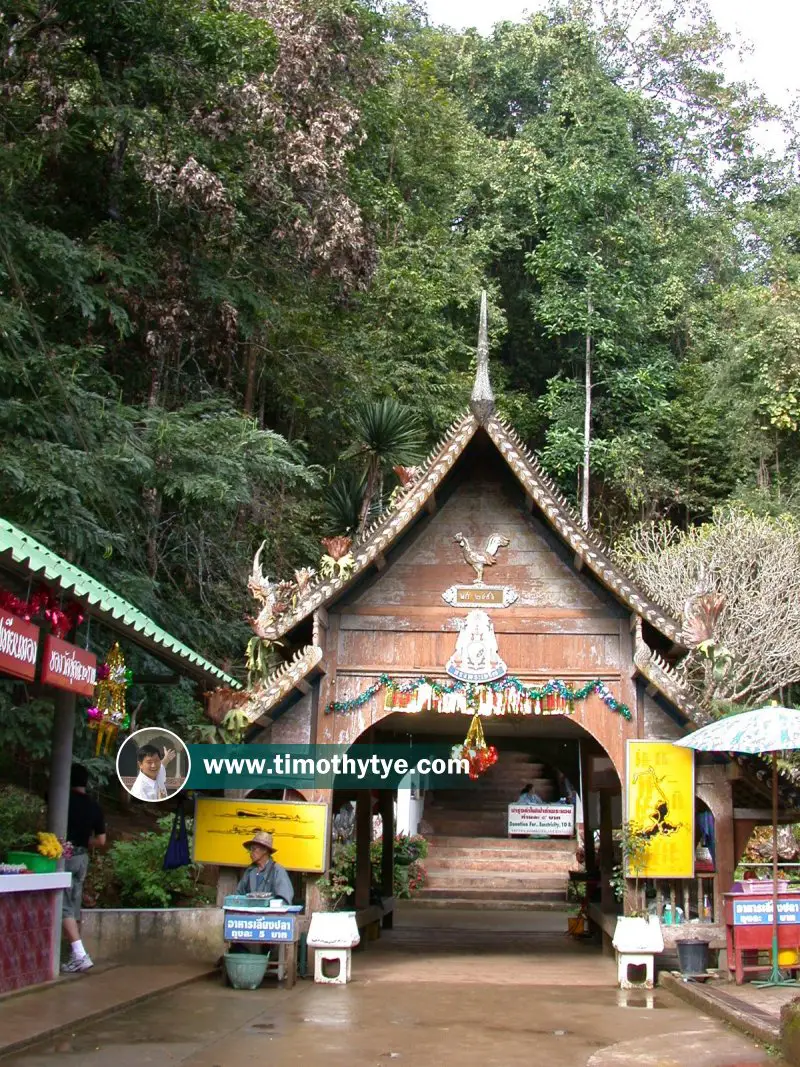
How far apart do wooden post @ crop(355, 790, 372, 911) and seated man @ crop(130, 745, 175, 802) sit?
4990 mm

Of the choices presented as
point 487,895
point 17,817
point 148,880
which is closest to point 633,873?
point 148,880

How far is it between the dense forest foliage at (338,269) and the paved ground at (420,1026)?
6.26 m

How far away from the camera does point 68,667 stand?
372 inches

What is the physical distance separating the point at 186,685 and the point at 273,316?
6.24m

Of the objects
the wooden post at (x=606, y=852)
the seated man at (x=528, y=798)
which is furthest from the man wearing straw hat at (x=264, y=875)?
the seated man at (x=528, y=798)

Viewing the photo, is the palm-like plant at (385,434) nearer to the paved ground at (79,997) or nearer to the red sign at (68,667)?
the paved ground at (79,997)

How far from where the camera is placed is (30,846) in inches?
424

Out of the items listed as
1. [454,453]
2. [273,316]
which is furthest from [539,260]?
[454,453]

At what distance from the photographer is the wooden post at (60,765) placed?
431 inches

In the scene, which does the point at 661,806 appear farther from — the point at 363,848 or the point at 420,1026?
the point at 363,848

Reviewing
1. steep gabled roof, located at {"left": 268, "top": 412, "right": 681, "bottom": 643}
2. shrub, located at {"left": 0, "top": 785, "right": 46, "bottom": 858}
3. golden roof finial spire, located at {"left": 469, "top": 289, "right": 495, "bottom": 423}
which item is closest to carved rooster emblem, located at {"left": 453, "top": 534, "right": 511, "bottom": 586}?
steep gabled roof, located at {"left": 268, "top": 412, "right": 681, "bottom": 643}

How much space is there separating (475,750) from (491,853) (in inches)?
518

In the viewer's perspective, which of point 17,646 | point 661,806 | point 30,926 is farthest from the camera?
point 661,806

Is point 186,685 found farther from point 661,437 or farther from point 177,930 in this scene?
point 661,437
